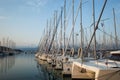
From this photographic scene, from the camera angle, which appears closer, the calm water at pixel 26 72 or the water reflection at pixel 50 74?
the water reflection at pixel 50 74

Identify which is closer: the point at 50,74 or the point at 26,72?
the point at 50,74

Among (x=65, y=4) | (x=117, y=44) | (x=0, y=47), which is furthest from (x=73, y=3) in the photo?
(x=0, y=47)

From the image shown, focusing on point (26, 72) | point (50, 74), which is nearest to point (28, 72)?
point (26, 72)

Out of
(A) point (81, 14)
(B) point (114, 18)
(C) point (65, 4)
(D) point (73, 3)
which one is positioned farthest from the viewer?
(C) point (65, 4)

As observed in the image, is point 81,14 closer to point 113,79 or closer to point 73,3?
point 73,3

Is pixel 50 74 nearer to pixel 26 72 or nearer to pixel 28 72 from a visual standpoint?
pixel 28 72

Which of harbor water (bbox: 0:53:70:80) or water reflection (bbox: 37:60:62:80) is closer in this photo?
water reflection (bbox: 37:60:62:80)

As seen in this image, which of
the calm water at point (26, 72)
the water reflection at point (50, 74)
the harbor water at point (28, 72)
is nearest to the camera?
the water reflection at point (50, 74)

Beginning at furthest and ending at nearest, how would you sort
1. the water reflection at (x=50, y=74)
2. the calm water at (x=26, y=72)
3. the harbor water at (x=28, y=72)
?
the calm water at (x=26, y=72)
the harbor water at (x=28, y=72)
the water reflection at (x=50, y=74)

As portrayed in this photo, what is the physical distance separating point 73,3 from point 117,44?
1066 centimetres

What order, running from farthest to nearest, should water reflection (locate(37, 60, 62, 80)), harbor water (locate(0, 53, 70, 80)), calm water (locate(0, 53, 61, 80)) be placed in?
calm water (locate(0, 53, 61, 80))
harbor water (locate(0, 53, 70, 80))
water reflection (locate(37, 60, 62, 80))

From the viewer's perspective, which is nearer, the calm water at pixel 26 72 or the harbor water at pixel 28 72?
the harbor water at pixel 28 72

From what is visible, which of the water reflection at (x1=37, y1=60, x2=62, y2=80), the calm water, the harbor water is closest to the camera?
the water reflection at (x1=37, y1=60, x2=62, y2=80)

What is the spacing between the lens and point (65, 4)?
137ft
